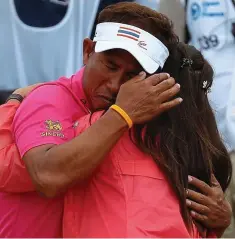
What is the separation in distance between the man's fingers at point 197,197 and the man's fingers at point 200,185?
0.07 feet

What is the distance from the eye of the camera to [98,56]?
8.27 feet

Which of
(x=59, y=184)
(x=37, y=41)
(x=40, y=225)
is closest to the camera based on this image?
(x=59, y=184)

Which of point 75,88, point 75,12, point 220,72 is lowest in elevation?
point 220,72

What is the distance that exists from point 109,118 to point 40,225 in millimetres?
485

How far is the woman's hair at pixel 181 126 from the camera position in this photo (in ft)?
7.79

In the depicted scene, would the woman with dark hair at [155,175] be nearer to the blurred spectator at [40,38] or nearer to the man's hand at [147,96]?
the man's hand at [147,96]

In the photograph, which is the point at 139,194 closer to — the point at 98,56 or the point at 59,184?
the point at 59,184

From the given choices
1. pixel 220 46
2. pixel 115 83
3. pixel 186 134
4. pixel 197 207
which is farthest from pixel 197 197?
pixel 220 46

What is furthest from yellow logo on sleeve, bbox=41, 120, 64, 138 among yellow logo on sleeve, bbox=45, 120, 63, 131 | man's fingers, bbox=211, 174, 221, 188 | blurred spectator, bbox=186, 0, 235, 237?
blurred spectator, bbox=186, 0, 235, 237

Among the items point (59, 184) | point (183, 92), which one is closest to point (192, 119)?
point (183, 92)

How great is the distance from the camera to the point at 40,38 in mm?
4145

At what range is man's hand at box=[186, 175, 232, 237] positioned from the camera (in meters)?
2.50

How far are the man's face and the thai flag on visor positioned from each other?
57mm

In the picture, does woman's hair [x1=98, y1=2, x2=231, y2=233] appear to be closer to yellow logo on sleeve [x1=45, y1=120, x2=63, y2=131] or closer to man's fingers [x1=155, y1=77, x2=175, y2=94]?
man's fingers [x1=155, y1=77, x2=175, y2=94]
